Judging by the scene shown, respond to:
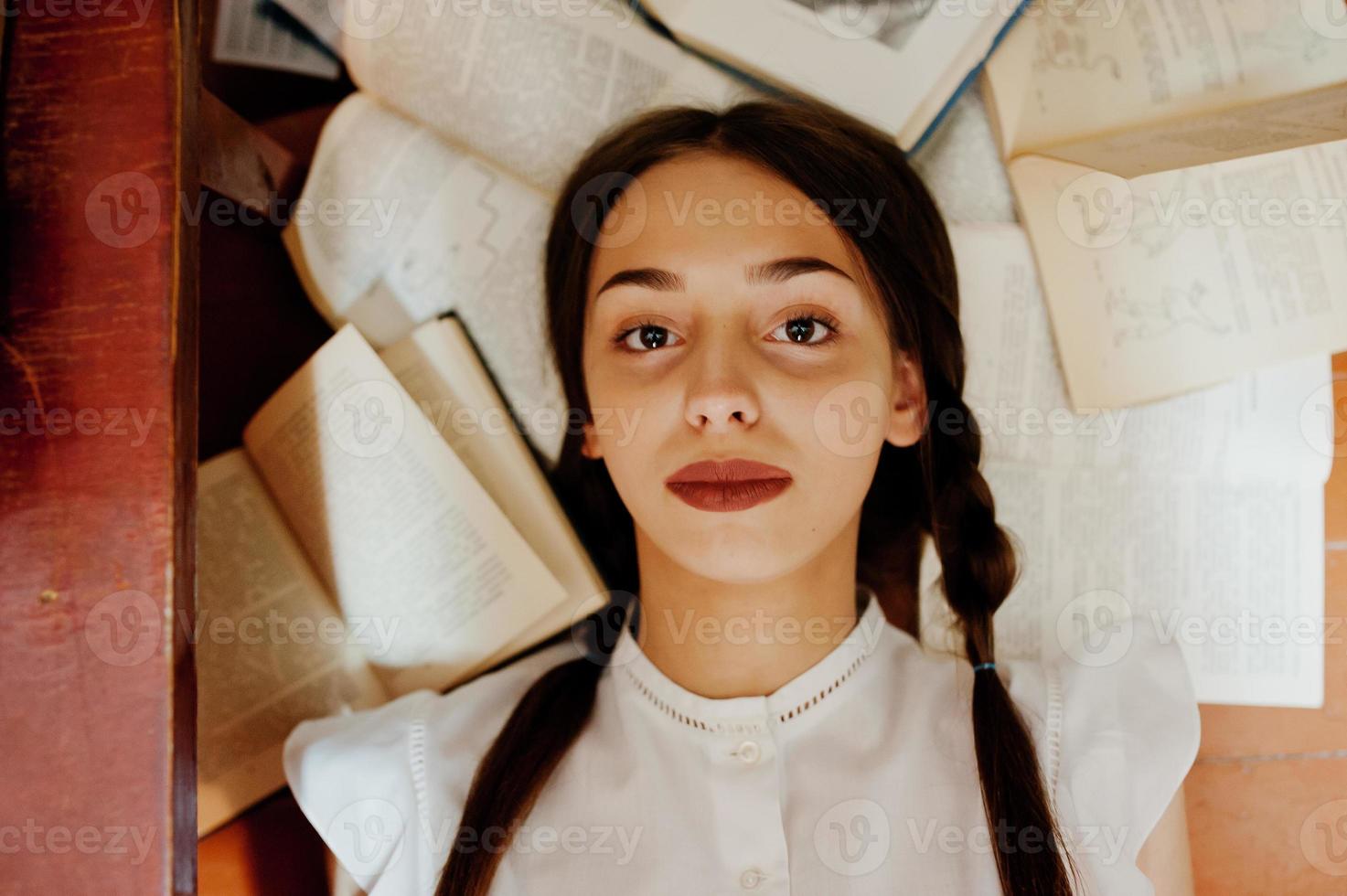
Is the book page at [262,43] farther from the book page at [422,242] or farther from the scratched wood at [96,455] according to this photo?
the scratched wood at [96,455]

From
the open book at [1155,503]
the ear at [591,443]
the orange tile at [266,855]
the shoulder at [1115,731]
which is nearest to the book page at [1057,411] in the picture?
the open book at [1155,503]

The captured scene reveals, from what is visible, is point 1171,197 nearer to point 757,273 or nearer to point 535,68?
point 757,273

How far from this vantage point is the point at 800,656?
1034mm

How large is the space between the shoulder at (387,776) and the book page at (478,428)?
0.23 metres

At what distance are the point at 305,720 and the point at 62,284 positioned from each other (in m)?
0.58

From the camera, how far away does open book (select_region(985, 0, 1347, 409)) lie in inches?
46.3

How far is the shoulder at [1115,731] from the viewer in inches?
39.5

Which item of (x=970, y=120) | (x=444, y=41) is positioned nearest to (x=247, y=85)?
(x=444, y=41)

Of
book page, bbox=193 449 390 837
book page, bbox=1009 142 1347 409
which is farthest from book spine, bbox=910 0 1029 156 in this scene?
book page, bbox=193 449 390 837

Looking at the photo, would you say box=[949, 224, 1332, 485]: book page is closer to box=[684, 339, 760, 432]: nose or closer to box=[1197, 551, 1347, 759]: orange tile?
box=[1197, 551, 1347, 759]: orange tile

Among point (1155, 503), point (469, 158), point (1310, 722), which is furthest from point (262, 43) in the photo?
point (1310, 722)

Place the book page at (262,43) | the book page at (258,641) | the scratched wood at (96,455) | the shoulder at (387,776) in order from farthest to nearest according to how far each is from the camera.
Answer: the book page at (262,43) → the book page at (258,641) → the shoulder at (387,776) → the scratched wood at (96,455)

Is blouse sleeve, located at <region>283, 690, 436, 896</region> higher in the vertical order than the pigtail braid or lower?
lower

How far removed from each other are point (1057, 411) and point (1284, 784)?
1.78 feet
